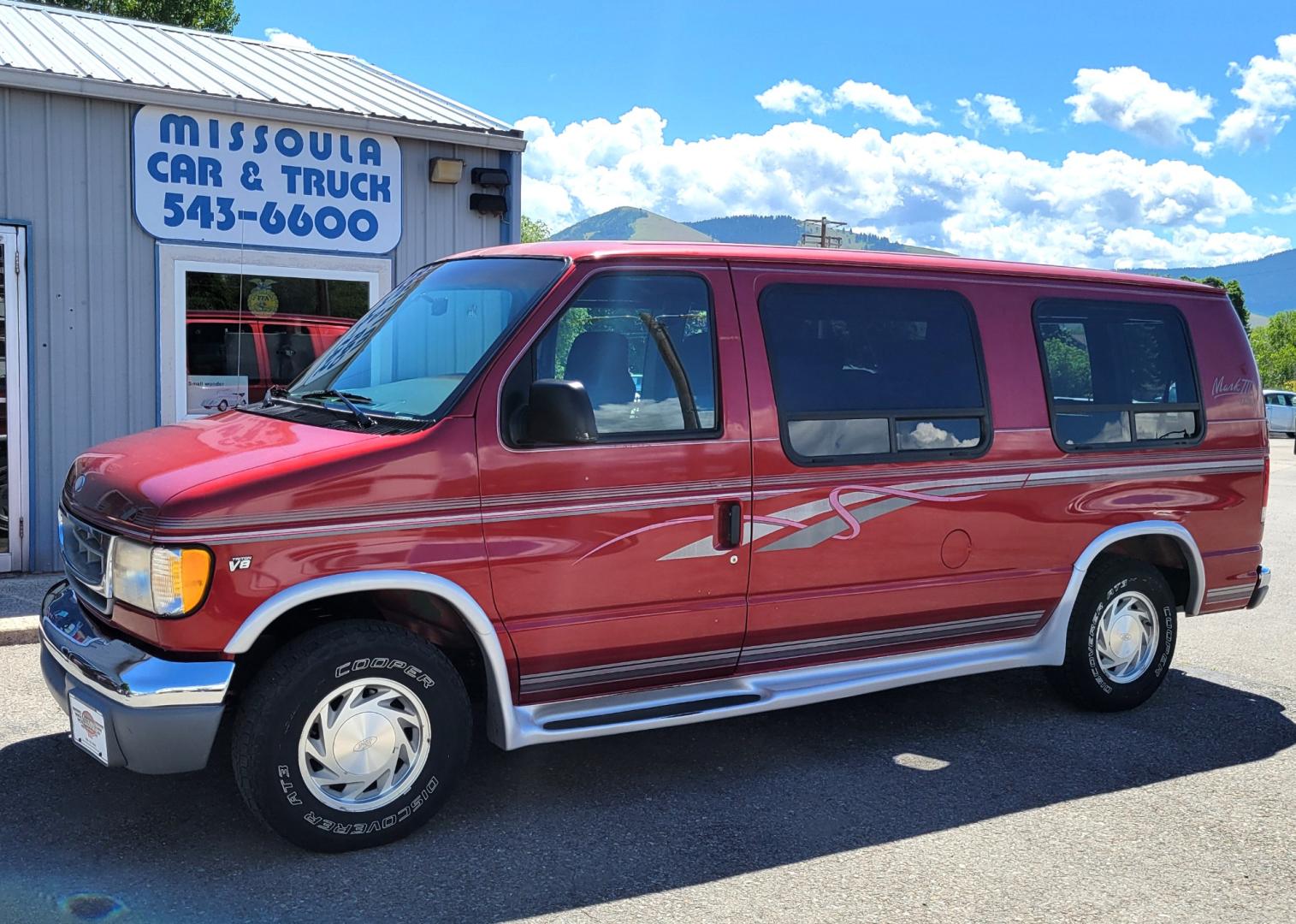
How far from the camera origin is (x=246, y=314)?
928 cm

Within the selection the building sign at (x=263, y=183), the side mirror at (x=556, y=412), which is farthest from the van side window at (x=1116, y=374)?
the building sign at (x=263, y=183)

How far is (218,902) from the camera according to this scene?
148 inches

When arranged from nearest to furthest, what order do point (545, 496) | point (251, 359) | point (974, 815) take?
point (545, 496)
point (974, 815)
point (251, 359)

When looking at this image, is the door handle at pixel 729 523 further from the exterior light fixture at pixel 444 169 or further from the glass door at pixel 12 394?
the exterior light fixture at pixel 444 169

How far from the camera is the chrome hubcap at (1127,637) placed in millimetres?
5977

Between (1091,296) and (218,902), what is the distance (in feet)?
15.1

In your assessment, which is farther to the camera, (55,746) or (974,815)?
(55,746)

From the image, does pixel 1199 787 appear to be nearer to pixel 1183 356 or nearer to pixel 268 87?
pixel 1183 356

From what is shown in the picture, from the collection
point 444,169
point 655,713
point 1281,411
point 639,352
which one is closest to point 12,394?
point 444,169

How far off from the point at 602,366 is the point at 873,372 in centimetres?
127

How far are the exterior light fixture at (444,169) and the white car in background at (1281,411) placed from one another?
33615 mm

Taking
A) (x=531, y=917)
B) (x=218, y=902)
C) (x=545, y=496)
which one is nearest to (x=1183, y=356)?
(x=545, y=496)

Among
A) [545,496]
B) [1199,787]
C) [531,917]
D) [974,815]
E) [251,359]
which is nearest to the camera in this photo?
[531,917]

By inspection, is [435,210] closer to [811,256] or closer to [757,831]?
[811,256]
